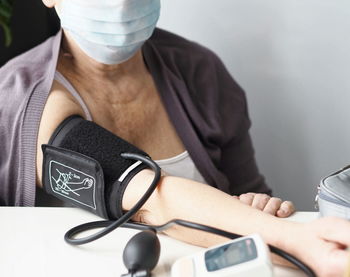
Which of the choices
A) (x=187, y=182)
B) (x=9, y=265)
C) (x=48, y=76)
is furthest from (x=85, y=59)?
(x=9, y=265)

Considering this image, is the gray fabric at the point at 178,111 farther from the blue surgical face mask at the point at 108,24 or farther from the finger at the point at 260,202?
the finger at the point at 260,202

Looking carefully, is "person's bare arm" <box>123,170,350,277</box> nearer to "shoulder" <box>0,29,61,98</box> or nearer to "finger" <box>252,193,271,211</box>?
"finger" <box>252,193,271,211</box>

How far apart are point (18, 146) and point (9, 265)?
0.34 metres

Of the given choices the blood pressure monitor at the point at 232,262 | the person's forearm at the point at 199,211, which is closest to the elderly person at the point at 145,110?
the person's forearm at the point at 199,211

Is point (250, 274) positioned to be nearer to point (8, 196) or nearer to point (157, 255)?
point (157, 255)

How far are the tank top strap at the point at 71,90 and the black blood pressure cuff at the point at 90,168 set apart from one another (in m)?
0.18

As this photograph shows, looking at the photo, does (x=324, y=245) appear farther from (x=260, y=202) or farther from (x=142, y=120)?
(x=142, y=120)

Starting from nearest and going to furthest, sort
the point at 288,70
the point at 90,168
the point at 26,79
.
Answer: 1. the point at 90,168
2. the point at 26,79
3. the point at 288,70

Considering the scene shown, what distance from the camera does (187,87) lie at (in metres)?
1.42

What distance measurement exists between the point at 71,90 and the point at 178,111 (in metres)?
0.24

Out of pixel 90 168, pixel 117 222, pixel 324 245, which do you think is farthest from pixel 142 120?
pixel 324 245

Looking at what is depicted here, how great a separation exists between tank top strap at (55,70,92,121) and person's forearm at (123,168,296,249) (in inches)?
11.6

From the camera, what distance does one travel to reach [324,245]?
78 centimetres

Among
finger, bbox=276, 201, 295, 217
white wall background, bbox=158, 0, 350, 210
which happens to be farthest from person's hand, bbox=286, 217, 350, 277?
white wall background, bbox=158, 0, 350, 210
